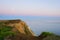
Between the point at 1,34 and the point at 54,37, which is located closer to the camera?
the point at 54,37

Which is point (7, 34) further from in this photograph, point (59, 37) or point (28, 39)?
point (59, 37)

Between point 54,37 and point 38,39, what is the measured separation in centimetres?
142

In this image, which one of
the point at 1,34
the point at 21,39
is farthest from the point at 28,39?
the point at 1,34

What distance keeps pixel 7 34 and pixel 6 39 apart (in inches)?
28.8

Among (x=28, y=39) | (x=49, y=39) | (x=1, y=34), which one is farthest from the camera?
(x=1, y=34)

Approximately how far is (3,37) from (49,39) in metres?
3.61

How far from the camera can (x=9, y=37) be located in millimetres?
14141

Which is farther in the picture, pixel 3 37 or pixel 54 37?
pixel 3 37

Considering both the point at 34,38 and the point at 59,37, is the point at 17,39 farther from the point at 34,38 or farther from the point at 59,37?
the point at 59,37

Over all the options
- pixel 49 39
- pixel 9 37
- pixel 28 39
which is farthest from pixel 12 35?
pixel 49 39

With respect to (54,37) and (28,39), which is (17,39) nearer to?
(28,39)

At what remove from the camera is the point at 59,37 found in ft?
44.9

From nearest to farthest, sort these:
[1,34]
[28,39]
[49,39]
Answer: [49,39] → [28,39] → [1,34]

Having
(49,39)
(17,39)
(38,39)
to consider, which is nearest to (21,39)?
(17,39)
